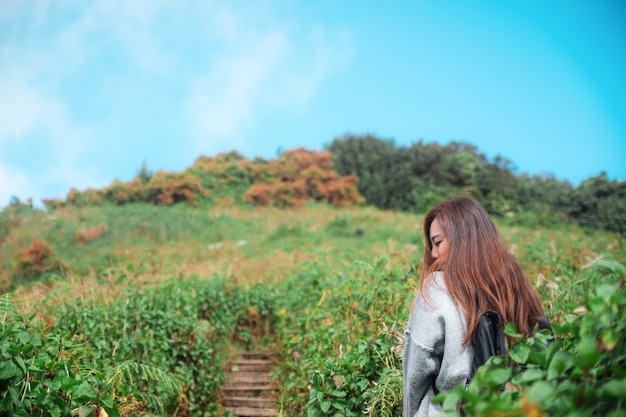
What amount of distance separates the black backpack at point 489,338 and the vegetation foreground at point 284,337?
17cm

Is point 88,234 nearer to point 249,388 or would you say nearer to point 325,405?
point 249,388

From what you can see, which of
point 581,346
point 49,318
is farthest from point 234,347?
point 581,346

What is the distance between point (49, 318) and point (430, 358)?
3456 mm

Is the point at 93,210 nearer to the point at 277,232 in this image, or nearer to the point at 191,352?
the point at 277,232

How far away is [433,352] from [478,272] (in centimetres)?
40

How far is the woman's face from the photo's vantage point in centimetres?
219

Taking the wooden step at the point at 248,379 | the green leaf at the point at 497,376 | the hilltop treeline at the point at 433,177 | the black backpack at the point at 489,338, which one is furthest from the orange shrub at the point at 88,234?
the green leaf at the point at 497,376

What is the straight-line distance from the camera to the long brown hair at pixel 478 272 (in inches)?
76.7

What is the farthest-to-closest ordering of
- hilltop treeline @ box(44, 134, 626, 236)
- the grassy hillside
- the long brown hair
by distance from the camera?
1. hilltop treeline @ box(44, 134, 626, 236)
2. the grassy hillside
3. the long brown hair

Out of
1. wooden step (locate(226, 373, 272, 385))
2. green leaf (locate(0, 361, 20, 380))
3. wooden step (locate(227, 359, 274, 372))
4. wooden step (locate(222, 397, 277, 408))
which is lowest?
wooden step (locate(222, 397, 277, 408))

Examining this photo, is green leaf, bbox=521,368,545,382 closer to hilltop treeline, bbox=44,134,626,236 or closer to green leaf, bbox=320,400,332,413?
green leaf, bbox=320,400,332,413

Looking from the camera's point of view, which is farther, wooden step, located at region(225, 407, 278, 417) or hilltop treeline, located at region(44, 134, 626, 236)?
hilltop treeline, located at region(44, 134, 626, 236)

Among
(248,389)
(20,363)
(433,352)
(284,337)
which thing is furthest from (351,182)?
(20,363)

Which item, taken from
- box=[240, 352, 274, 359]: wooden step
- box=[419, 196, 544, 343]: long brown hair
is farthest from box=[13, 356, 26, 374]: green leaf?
box=[240, 352, 274, 359]: wooden step
